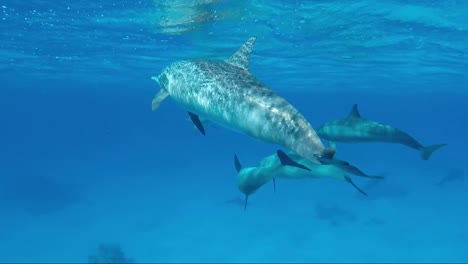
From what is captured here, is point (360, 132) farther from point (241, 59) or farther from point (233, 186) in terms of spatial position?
point (233, 186)

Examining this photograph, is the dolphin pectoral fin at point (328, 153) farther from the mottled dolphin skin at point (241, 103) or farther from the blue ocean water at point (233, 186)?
the blue ocean water at point (233, 186)

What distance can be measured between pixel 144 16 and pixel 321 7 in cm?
717

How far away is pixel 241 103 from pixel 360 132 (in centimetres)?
544

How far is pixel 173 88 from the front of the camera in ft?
18.9

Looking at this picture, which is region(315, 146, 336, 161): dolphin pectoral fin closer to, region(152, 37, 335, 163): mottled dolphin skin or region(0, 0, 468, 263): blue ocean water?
region(152, 37, 335, 163): mottled dolphin skin

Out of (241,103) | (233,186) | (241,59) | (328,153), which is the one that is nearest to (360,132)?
(241,59)

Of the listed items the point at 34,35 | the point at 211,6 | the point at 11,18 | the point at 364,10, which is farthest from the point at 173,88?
the point at 34,35

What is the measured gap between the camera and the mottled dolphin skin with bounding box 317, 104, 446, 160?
29.5 ft

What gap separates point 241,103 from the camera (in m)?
4.32

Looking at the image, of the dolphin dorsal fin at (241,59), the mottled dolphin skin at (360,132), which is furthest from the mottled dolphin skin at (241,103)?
the mottled dolphin skin at (360,132)

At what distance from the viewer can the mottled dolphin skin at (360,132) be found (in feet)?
29.5

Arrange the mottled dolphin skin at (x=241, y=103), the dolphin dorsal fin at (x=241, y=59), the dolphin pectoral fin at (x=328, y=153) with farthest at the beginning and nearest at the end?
the dolphin dorsal fin at (x=241, y=59)
the mottled dolphin skin at (x=241, y=103)
the dolphin pectoral fin at (x=328, y=153)

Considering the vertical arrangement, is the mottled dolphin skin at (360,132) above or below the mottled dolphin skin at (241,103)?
below

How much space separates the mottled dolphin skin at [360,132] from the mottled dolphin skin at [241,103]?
3.99m
